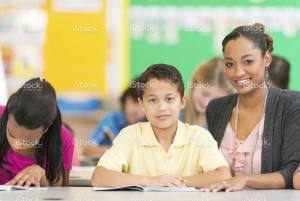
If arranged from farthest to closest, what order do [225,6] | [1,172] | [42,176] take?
[225,6], [1,172], [42,176]

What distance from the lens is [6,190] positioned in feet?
5.71

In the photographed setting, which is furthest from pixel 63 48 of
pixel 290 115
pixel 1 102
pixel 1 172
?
pixel 290 115

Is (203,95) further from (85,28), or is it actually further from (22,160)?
(85,28)

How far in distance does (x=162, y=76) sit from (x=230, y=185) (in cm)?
55

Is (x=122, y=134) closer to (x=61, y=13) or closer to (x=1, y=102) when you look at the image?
(x=1, y=102)

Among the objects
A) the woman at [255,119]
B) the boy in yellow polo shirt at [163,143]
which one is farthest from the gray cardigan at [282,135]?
the boy in yellow polo shirt at [163,143]

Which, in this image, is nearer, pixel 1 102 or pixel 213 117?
pixel 213 117

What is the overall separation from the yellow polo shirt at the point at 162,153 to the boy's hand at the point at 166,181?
159mm

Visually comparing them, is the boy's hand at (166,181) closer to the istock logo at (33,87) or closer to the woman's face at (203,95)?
the istock logo at (33,87)

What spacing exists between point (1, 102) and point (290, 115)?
6.10ft

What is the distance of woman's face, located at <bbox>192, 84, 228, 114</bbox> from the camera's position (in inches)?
127

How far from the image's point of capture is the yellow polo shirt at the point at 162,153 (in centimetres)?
203

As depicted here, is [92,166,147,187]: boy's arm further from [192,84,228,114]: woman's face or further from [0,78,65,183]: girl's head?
[192,84,228,114]: woman's face

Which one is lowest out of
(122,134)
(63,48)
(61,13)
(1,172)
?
(1,172)
